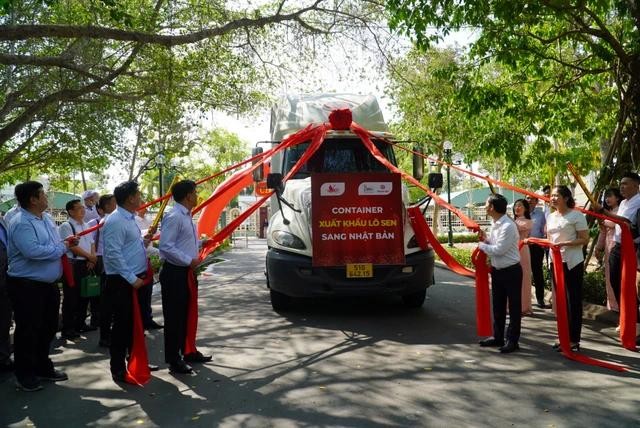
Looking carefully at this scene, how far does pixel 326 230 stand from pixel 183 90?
8.86 metres

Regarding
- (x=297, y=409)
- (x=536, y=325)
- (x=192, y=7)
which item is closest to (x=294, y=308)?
(x=536, y=325)

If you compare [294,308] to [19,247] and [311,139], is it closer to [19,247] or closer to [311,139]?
[311,139]

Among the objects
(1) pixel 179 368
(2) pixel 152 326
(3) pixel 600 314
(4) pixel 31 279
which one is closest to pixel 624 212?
(3) pixel 600 314

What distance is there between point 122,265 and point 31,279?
0.82 m

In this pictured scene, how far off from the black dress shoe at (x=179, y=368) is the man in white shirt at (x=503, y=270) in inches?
128

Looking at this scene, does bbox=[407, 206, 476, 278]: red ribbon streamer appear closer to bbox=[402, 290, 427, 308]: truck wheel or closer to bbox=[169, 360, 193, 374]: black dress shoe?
bbox=[402, 290, 427, 308]: truck wheel

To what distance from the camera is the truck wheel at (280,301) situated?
8.88 m

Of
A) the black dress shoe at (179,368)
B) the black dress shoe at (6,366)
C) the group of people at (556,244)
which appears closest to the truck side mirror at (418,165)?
the group of people at (556,244)

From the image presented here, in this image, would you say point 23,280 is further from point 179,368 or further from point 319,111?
point 319,111

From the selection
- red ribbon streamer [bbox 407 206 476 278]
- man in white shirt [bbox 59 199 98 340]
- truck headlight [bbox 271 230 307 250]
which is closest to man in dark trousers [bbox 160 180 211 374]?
man in white shirt [bbox 59 199 98 340]

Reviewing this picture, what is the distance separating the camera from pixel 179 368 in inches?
228

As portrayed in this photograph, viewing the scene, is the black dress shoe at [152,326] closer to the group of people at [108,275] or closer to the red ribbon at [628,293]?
the group of people at [108,275]

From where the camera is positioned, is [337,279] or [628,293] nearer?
[628,293]

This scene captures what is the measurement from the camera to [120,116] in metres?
17.8
